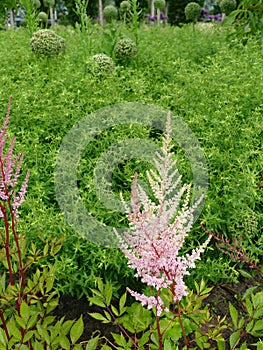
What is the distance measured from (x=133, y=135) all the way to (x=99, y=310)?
33.4 inches

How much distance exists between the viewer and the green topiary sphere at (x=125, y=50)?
11.7 feet

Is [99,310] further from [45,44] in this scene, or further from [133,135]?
[45,44]

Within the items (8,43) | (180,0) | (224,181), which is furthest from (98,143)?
(180,0)

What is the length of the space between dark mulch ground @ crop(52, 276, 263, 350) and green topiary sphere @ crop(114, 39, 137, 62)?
7.24ft

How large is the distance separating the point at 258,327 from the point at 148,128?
134 centimetres

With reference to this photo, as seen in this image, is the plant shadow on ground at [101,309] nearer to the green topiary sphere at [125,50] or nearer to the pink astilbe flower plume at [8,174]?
the pink astilbe flower plume at [8,174]

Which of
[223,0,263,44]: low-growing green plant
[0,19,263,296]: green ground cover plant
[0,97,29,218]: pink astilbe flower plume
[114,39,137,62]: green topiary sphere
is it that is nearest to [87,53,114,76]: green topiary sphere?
[0,19,263,296]: green ground cover plant

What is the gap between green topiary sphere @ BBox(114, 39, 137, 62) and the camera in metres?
3.55

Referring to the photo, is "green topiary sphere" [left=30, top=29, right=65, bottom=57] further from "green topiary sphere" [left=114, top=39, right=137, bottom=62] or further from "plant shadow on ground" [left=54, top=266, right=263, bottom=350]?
"plant shadow on ground" [left=54, top=266, right=263, bottom=350]

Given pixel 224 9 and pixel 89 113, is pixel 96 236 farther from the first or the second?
pixel 224 9

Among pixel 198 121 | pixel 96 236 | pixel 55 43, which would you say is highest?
pixel 55 43

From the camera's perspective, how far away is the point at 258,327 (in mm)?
1267

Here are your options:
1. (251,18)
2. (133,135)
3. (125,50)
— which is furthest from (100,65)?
(251,18)

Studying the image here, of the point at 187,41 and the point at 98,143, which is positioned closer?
the point at 98,143
